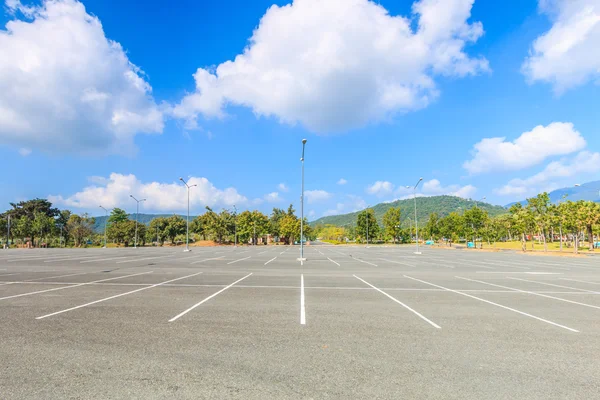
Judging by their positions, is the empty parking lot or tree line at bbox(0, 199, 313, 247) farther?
tree line at bbox(0, 199, 313, 247)

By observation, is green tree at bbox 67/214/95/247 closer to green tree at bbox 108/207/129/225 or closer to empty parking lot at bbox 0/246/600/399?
green tree at bbox 108/207/129/225

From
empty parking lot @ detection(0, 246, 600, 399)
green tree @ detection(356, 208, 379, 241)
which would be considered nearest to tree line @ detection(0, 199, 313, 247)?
green tree @ detection(356, 208, 379, 241)

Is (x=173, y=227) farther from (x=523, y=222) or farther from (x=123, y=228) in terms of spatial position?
(x=523, y=222)

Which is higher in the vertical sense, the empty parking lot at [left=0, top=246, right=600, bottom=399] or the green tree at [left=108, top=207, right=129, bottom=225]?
the green tree at [left=108, top=207, right=129, bottom=225]

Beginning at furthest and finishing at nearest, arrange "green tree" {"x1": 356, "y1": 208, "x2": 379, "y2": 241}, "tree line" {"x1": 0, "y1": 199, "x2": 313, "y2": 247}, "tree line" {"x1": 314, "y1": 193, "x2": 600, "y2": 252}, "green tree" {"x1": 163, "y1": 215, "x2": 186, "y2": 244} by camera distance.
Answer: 1. "green tree" {"x1": 356, "y1": 208, "x2": 379, "y2": 241}
2. "green tree" {"x1": 163, "y1": 215, "x2": 186, "y2": 244}
3. "tree line" {"x1": 0, "y1": 199, "x2": 313, "y2": 247}
4. "tree line" {"x1": 314, "y1": 193, "x2": 600, "y2": 252}

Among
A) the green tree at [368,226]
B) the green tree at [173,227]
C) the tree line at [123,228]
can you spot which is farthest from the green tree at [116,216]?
the green tree at [368,226]

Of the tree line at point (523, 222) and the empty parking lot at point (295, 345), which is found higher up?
the tree line at point (523, 222)

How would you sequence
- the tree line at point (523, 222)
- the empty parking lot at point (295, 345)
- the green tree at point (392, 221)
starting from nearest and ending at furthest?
the empty parking lot at point (295, 345), the tree line at point (523, 222), the green tree at point (392, 221)

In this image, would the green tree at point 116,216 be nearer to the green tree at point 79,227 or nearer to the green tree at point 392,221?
the green tree at point 79,227

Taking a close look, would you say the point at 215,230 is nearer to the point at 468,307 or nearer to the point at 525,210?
the point at 525,210

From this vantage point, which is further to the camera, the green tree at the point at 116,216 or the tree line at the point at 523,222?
the green tree at the point at 116,216

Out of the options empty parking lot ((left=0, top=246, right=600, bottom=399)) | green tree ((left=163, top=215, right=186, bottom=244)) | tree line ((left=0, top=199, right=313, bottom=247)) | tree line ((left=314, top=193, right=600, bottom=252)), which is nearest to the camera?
empty parking lot ((left=0, top=246, right=600, bottom=399))

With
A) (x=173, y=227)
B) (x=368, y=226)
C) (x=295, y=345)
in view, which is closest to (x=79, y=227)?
(x=173, y=227)

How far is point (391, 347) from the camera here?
18.4 feet
